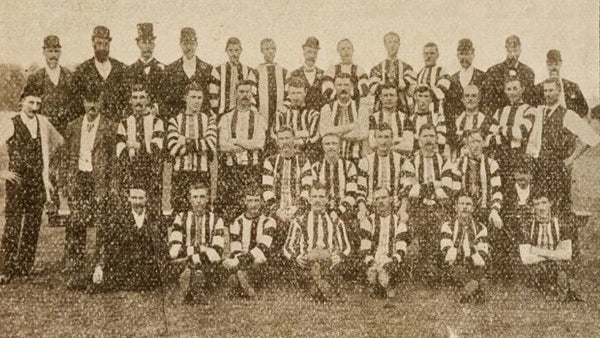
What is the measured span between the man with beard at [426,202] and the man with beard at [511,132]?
0.99 feet

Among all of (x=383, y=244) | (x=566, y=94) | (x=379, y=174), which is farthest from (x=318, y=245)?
(x=566, y=94)

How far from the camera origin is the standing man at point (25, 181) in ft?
11.4

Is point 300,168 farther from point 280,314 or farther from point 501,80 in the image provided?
point 501,80

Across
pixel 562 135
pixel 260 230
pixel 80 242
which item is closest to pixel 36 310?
pixel 80 242

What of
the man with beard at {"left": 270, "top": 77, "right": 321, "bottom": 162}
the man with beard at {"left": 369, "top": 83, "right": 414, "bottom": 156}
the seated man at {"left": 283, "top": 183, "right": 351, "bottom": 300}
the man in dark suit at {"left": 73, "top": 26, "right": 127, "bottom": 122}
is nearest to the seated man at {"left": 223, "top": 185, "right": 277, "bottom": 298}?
the seated man at {"left": 283, "top": 183, "right": 351, "bottom": 300}

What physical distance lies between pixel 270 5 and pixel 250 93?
461 millimetres

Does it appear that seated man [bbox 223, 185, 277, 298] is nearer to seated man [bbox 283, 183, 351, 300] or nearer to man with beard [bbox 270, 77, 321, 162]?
seated man [bbox 283, 183, 351, 300]

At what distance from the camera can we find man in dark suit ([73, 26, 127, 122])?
11.7ft

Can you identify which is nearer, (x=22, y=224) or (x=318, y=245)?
(x=22, y=224)

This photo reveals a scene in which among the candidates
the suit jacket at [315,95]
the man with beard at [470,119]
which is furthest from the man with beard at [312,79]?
the man with beard at [470,119]

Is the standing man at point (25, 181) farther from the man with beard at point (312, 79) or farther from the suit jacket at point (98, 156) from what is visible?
the man with beard at point (312, 79)

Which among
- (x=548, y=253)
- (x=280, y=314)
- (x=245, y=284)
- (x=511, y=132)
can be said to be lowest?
(x=280, y=314)

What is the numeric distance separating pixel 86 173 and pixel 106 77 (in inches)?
19.2

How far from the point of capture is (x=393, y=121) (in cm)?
380
